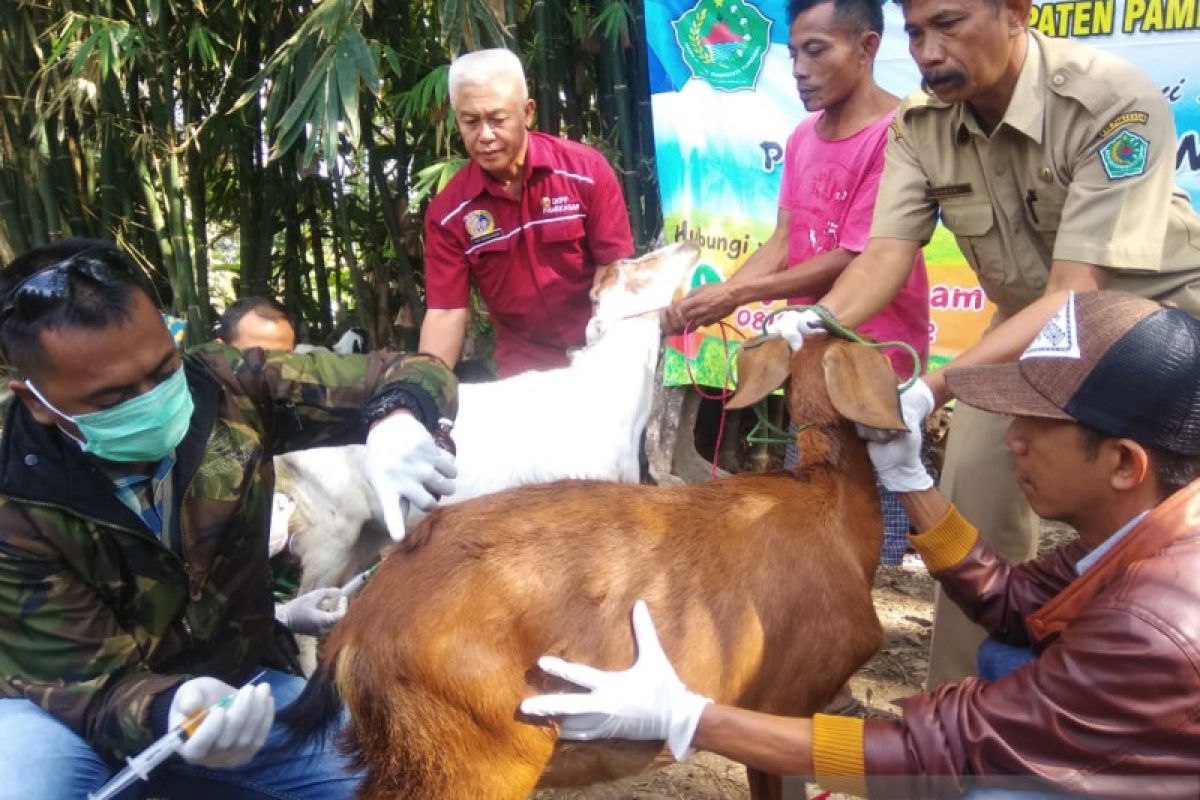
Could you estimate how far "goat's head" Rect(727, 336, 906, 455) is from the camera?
2322 millimetres

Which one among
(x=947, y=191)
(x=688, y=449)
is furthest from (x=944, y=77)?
(x=688, y=449)

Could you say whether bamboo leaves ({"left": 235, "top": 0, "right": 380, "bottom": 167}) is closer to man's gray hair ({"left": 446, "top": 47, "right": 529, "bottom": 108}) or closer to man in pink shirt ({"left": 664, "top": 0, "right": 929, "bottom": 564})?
man's gray hair ({"left": 446, "top": 47, "right": 529, "bottom": 108})

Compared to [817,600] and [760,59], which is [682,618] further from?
[760,59]

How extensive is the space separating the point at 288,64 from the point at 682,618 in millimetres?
3591

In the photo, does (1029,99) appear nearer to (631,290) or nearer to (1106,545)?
(1106,545)

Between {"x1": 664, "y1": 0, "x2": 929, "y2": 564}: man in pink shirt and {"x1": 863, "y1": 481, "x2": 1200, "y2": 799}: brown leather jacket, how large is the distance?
146cm

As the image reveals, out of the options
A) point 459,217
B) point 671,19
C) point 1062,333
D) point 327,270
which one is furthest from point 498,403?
point 327,270

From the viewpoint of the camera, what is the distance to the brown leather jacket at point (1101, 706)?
1630 millimetres

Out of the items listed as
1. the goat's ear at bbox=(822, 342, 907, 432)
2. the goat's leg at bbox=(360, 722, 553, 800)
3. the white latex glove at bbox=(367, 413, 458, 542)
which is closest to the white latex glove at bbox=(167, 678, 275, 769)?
the goat's leg at bbox=(360, 722, 553, 800)

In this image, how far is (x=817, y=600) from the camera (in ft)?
7.38

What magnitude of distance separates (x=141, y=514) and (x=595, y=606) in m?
1.05

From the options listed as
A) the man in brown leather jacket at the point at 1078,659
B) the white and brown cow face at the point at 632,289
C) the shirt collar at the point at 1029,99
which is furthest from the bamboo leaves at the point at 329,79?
the man in brown leather jacket at the point at 1078,659

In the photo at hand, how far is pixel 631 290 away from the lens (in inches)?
156

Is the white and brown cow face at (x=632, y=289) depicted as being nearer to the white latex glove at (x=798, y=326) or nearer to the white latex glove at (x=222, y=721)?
the white latex glove at (x=798, y=326)
